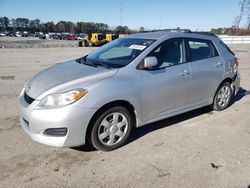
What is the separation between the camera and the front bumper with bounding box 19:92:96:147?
10.8ft

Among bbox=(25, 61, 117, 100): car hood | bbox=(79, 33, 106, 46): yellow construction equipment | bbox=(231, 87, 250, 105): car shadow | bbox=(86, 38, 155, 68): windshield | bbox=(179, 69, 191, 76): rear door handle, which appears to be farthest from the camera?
bbox=(79, 33, 106, 46): yellow construction equipment

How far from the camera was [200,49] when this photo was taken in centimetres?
498

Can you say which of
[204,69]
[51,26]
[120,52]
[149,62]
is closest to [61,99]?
[149,62]

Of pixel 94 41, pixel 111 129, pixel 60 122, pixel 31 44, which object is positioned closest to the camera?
pixel 60 122

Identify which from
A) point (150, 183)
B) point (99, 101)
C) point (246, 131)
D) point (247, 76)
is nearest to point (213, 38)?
point (246, 131)

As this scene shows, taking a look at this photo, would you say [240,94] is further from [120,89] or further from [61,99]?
[61,99]

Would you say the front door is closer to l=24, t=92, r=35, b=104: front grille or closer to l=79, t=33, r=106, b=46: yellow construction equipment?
l=24, t=92, r=35, b=104: front grille

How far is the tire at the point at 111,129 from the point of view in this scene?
3.57 metres

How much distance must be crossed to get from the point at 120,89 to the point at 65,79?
2.57 feet

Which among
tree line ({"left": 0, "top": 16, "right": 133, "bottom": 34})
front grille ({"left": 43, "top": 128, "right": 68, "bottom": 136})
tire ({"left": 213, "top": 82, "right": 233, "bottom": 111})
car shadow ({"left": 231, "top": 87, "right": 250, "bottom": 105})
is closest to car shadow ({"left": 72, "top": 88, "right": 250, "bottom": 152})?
tire ({"left": 213, "top": 82, "right": 233, "bottom": 111})

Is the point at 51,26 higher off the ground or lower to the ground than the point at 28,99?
higher

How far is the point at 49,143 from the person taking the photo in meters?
3.38

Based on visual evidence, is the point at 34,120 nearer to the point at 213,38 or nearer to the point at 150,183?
the point at 150,183

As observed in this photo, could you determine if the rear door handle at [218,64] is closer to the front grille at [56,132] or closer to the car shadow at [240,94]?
the car shadow at [240,94]
